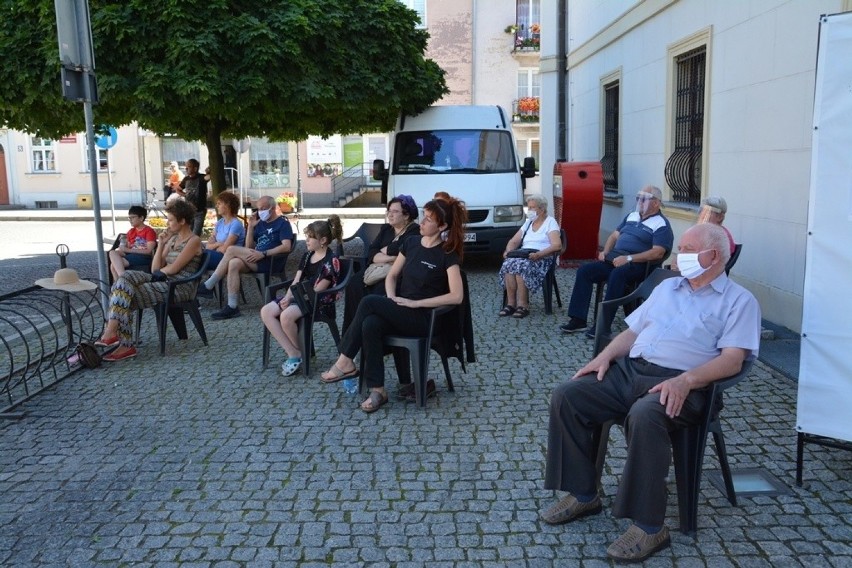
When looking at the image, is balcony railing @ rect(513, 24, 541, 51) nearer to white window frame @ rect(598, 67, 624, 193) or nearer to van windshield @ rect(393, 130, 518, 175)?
white window frame @ rect(598, 67, 624, 193)

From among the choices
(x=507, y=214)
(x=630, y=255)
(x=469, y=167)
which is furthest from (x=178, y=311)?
(x=469, y=167)

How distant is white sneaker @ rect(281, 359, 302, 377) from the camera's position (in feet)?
21.2

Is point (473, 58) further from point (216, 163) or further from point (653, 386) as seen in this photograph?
point (653, 386)

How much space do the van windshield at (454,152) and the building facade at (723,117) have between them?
2.04 meters

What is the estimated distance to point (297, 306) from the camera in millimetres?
6430

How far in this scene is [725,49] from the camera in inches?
351

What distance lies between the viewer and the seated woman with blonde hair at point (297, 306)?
21.2ft

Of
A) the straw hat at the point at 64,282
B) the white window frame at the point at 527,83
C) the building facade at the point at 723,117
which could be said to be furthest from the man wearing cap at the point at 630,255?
the white window frame at the point at 527,83

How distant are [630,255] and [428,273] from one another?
103 inches

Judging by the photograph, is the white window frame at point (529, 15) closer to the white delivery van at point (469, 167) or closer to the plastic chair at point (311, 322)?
the white delivery van at point (469, 167)

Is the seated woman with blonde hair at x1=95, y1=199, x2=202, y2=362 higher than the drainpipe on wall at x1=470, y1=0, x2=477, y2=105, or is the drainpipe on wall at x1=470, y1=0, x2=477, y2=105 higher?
the drainpipe on wall at x1=470, y1=0, x2=477, y2=105

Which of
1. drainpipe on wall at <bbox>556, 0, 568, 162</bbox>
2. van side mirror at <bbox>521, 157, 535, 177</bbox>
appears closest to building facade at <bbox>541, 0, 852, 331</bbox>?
van side mirror at <bbox>521, 157, 535, 177</bbox>

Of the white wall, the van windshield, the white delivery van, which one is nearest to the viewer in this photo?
the white delivery van

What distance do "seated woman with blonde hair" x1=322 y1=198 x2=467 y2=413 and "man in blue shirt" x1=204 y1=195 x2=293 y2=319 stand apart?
341 centimetres
